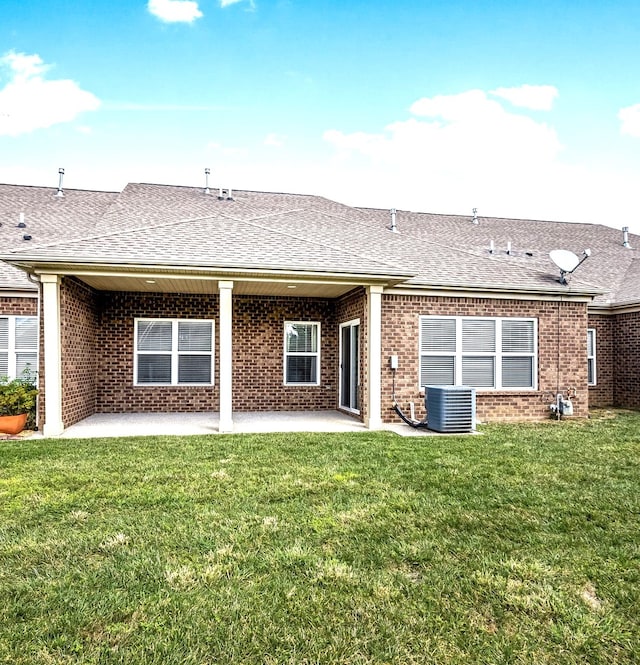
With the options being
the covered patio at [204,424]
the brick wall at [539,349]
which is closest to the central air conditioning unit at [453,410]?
the covered patio at [204,424]

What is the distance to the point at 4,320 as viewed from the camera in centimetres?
1088

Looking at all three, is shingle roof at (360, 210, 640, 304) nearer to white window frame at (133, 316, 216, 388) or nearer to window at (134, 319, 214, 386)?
white window frame at (133, 316, 216, 388)

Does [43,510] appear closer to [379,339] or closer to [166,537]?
[166,537]

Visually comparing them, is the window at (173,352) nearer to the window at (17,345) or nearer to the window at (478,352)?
the window at (17,345)

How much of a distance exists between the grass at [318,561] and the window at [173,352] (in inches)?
212

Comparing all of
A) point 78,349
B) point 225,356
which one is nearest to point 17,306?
point 78,349

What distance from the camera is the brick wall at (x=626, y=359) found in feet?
43.8

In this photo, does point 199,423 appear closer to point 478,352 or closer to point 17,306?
point 17,306

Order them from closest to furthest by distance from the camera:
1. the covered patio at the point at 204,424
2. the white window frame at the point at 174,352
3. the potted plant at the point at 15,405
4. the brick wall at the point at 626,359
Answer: the potted plant at the point at 15,405 < the covered patio at the point at 204,424 < the white window frame at the point at 174,352 < the brick wall at the point at 626,359

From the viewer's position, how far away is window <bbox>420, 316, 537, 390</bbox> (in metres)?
10.9

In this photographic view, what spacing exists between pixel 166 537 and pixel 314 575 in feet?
4.42

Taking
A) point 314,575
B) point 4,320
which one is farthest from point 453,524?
point 4,320

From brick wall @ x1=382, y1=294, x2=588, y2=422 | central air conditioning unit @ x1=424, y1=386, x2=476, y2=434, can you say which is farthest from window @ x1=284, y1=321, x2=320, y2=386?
central air conditioning unit @ x1=424, y1=386, x2=476, y2=434

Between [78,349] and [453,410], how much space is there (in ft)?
24.6
